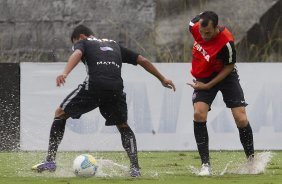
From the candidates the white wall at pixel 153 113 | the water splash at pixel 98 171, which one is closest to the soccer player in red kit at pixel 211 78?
the water splash at pixel 98 171

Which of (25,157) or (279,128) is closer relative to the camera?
(25,157)

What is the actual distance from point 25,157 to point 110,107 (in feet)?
13.8

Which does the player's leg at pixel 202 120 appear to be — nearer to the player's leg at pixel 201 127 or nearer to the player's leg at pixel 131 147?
the player's leg at pixel 201 127

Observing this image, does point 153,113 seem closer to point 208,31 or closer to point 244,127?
point 244,127

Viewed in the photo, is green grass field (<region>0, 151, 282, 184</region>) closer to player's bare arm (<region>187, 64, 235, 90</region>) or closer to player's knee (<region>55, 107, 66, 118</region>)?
Result: player's knee (<region>55, 107, 66, 118</region>)

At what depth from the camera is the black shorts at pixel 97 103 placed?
35.6ft

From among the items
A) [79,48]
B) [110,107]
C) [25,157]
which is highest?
[79,48]

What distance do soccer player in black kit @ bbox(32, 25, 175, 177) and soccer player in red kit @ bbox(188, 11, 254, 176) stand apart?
46 cm

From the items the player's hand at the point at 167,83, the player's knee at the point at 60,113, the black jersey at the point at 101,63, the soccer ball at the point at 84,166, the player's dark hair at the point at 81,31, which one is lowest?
the soccer ball at the point at 84,166

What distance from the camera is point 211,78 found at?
11.1 metres

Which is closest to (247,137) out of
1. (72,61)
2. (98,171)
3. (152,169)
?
(152,169)

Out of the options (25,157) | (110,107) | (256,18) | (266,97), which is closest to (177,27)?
(256,18)

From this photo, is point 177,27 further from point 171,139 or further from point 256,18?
point 171,139

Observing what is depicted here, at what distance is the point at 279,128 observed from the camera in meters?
16.3
